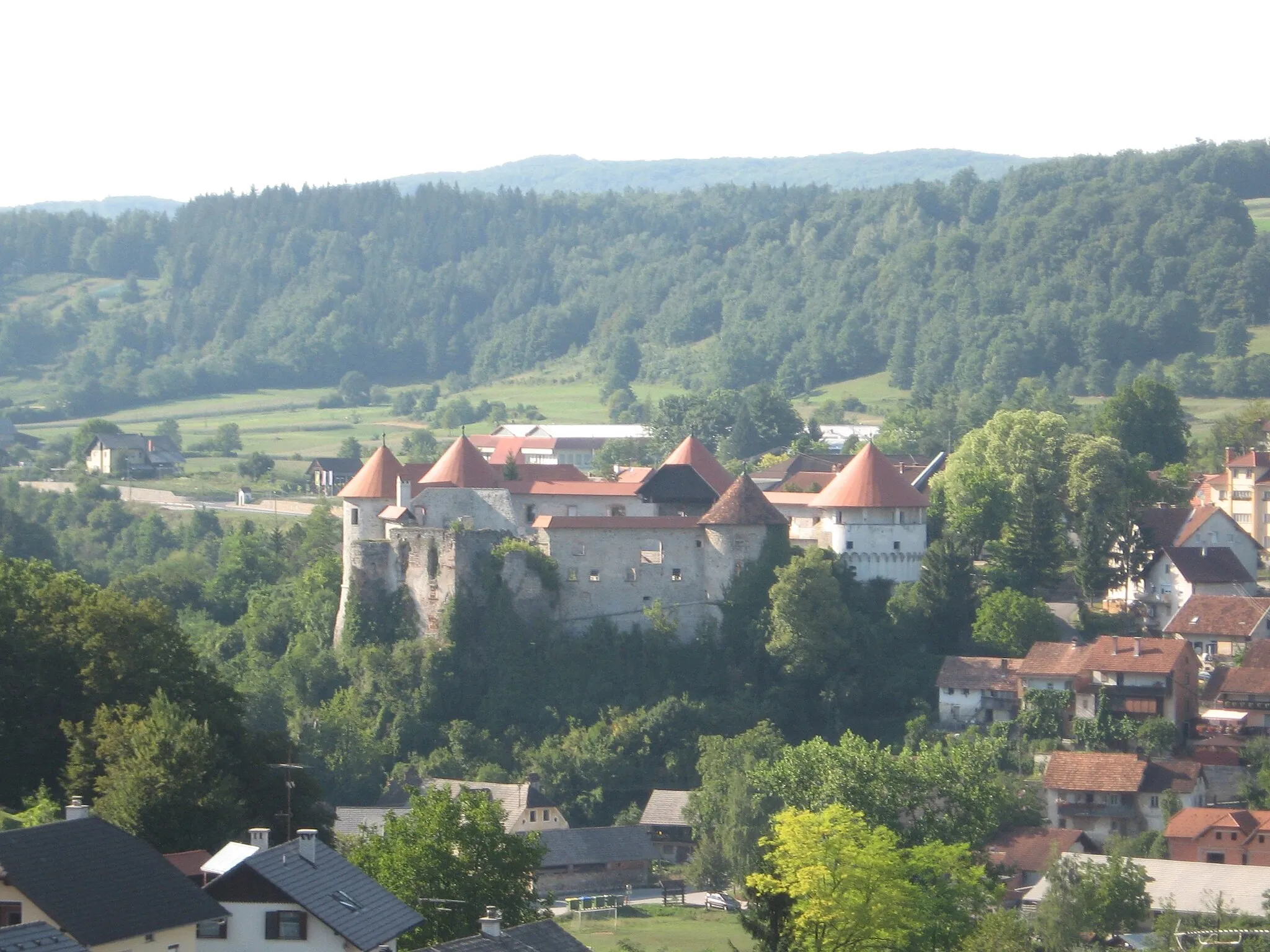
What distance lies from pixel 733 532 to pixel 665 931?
14668 mm

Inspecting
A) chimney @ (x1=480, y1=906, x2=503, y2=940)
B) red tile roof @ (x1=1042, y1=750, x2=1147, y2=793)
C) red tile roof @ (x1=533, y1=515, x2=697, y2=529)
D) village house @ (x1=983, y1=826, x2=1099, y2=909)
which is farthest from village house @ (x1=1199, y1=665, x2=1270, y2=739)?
chimney @ (x1=480, y1=906, x2=503, y2=940)

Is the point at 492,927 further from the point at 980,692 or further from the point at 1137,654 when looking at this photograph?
the point at 1137,654

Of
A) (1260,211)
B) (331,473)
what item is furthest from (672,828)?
(1260,211)

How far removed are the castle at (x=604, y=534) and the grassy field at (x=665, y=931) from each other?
11138 millimetres

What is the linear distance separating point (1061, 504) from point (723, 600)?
1275 centimetres

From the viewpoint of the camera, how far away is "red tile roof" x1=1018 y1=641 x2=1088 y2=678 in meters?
68.9

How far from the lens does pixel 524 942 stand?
33.6 m

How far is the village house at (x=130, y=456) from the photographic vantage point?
454ft

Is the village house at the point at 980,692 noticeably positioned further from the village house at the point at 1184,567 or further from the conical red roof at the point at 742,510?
the village house at the point at 1184,567

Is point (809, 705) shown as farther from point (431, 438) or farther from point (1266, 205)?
point (1266, 205)

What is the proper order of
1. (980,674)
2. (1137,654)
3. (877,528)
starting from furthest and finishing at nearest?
(877,528) → (980,674) → (1137,654)

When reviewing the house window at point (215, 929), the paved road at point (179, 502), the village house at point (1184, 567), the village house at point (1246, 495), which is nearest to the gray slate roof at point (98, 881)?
the house window at point (215, 929)

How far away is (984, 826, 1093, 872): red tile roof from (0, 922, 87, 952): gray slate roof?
37.7 m

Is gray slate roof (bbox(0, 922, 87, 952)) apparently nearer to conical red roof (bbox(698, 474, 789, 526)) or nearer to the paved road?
conical red roof (bbox(698, 474, 789, 526))
